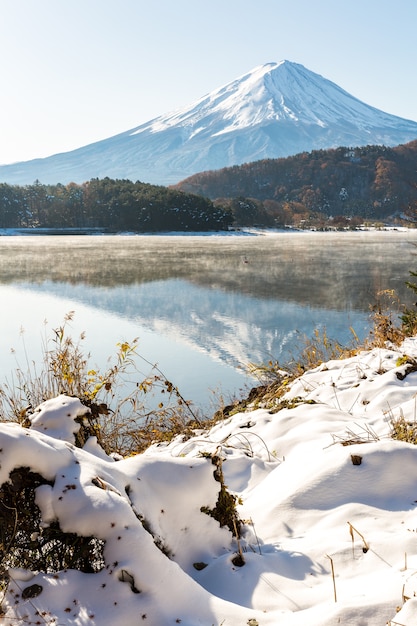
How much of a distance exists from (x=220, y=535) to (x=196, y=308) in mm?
11019

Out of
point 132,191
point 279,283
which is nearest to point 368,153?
point 132,191

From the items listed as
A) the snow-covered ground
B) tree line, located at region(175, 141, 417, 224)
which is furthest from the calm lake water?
tree line, located at region(175, 141, 417, 224)

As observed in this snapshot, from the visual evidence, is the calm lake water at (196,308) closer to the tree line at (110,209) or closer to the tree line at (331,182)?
the tree line at (110,209)

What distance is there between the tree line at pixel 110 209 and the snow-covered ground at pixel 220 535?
219 ft

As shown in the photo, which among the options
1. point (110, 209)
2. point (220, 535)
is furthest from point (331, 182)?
point (220, 535)

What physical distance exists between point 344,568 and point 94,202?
73.0 m

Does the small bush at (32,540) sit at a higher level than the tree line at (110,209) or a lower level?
lower

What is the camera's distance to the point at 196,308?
43.3 feet

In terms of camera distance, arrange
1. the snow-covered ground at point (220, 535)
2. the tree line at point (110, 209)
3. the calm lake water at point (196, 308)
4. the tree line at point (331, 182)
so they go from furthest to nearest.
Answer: the tree line at point (331, 182) → the tree line at point (110, 209) → the calm lake water at point (196, 308) → the snow-covered ground at point (220, 535)

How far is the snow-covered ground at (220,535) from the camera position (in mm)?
1589

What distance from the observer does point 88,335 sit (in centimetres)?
1021

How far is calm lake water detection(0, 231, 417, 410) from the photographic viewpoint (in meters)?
8.49

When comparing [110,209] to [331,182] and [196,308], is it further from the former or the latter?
[331,182]

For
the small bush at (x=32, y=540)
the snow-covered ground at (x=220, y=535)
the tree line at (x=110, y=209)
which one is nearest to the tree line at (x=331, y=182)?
the tree line at (x=110, y=209)
